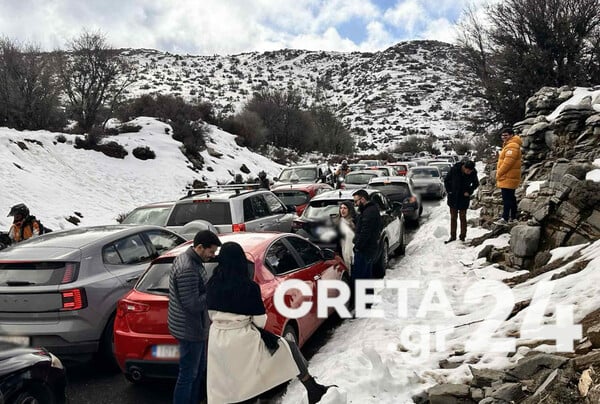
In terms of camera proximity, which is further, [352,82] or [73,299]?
[352,82]

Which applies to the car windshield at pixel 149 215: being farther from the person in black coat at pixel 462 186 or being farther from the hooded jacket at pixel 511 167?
the hooded jacket at pixel 511 167

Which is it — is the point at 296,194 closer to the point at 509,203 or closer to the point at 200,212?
the point at 200,212

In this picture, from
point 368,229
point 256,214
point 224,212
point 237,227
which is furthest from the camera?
point 256,214

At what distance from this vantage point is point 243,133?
3422cm

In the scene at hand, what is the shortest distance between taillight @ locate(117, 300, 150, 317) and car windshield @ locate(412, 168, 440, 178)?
17.2 meters

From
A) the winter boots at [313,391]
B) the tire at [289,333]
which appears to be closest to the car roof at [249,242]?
the tire at [289,333]

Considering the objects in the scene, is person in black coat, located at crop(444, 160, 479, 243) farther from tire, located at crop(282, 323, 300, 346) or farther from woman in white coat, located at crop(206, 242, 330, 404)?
woman in white coat, located at crop(206, 242, 330, 404)

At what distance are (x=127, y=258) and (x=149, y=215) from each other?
374cm

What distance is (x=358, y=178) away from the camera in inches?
683

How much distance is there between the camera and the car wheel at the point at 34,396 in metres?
3.72

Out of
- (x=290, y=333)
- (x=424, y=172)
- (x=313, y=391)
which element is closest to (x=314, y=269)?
(x=290, y=333)

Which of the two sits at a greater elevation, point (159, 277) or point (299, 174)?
point (299, 174)

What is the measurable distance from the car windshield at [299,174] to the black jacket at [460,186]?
7311 mm

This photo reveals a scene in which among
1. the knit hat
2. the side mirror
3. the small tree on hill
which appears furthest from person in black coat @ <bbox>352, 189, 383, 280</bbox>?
the small tree on hill
